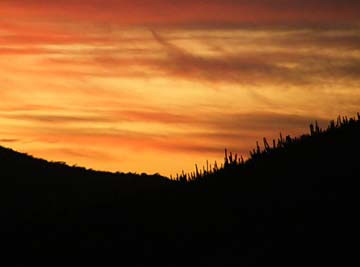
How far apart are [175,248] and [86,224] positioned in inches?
292

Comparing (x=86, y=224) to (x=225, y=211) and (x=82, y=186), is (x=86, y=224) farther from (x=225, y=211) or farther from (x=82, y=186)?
(x=82, y=186)

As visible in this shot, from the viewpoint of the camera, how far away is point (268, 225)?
18078 mm

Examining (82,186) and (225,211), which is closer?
(225,211)

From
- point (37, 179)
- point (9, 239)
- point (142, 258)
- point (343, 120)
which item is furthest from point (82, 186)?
point (142, 258)

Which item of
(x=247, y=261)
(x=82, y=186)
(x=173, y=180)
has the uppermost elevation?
(x=82, y=186)

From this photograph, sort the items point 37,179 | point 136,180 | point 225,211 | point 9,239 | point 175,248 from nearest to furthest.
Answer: point 175,248, point 225,211, point 9,239, point 37,179, point 136,180

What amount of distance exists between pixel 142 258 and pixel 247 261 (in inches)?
156

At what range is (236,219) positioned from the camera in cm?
1959

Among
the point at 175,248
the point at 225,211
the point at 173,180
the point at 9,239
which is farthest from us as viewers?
the point at 9,239

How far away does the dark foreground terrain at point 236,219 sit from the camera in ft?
54.9

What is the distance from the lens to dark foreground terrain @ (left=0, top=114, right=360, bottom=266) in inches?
659

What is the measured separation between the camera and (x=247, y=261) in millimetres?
16047

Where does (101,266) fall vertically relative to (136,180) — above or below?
below

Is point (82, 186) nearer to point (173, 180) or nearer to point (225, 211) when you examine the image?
point (173, 180)
